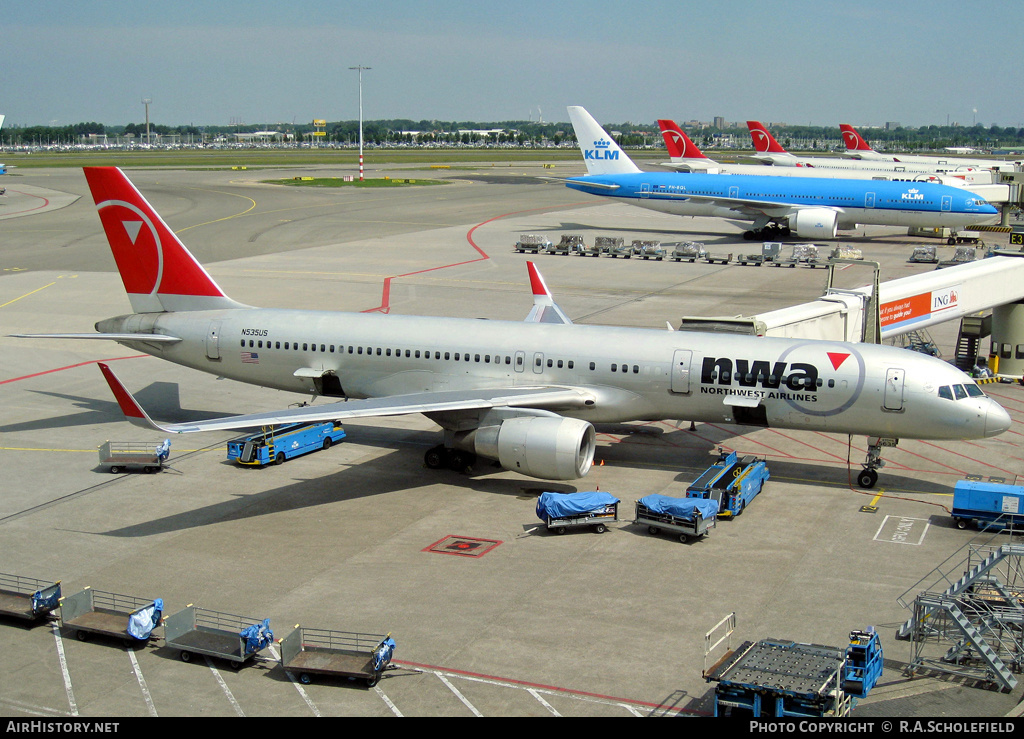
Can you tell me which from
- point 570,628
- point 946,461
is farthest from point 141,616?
point 946,461

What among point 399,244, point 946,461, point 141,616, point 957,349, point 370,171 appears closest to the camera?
point 141,616

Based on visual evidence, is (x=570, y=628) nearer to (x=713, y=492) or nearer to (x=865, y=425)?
(x=713, y=492)

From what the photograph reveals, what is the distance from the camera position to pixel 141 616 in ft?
65.2

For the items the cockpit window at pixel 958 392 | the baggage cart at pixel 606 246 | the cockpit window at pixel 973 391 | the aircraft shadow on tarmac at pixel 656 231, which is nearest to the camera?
the cockpit window at pixel 958 392

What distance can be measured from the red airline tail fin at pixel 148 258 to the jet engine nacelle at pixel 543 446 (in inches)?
500

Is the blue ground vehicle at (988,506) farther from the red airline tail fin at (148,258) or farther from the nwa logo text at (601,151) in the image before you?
the nwa logo text at (601,151)

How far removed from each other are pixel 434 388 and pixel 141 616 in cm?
1483

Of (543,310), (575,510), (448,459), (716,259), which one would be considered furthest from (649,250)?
(575,510)

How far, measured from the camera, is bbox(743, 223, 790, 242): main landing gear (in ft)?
296

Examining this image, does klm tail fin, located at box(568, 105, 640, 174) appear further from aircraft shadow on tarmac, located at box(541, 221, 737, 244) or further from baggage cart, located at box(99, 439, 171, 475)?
baggage cart, located at box(99, 439, 171, 475)

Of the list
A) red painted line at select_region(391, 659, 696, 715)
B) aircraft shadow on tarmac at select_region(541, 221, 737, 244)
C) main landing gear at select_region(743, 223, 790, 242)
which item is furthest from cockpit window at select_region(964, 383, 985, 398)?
main landing gear at select_region(743, 223, 790, 242)

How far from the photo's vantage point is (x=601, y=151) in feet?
310

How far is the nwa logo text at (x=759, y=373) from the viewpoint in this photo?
29.7m

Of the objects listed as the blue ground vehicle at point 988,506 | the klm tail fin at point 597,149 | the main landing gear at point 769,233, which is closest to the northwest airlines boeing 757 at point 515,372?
the blue ground vehicle at point 988,506
